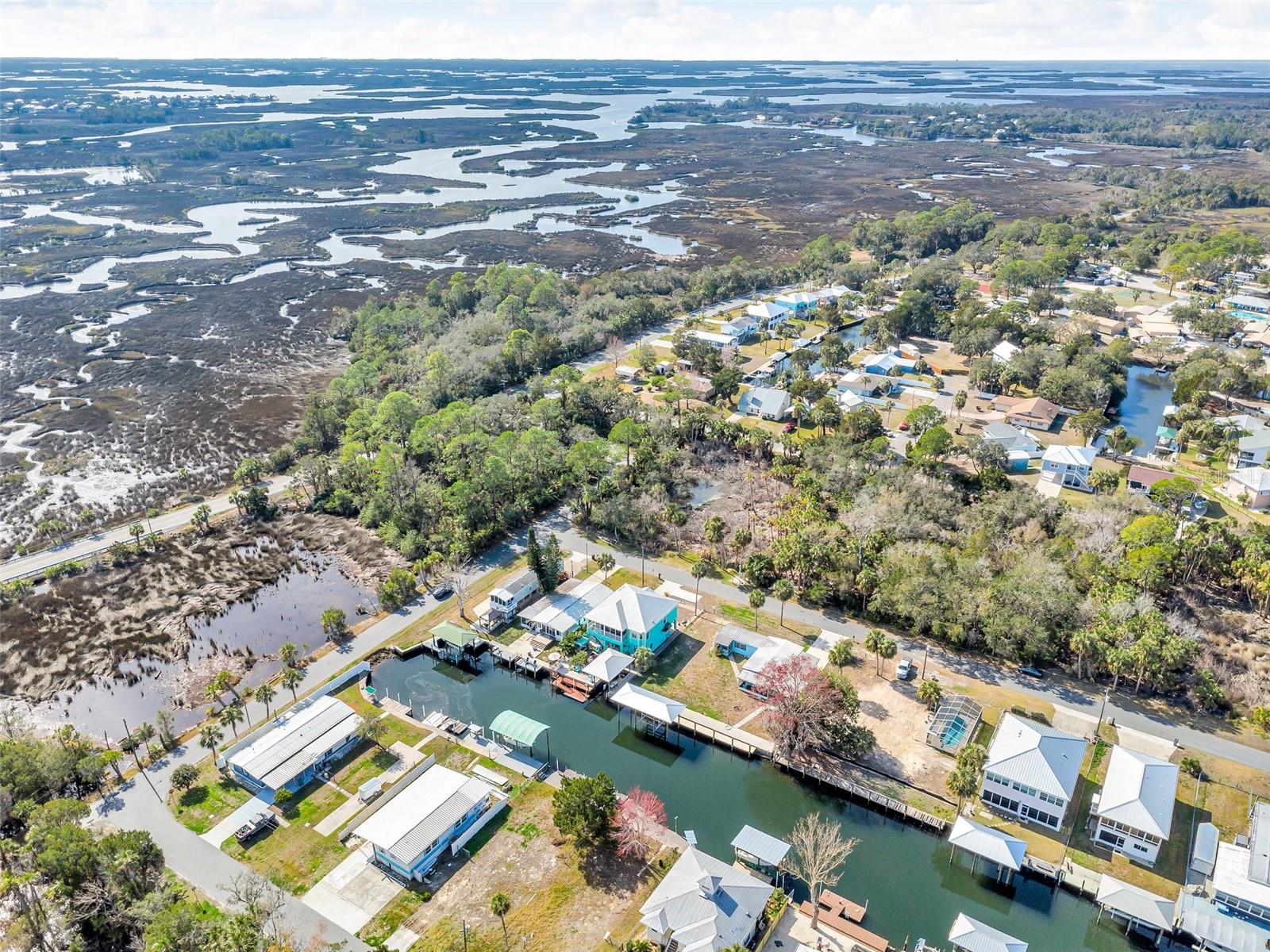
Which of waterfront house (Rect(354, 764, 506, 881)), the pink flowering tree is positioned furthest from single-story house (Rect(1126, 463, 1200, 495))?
waterfront house (Rect(354, 764, 506, 881))

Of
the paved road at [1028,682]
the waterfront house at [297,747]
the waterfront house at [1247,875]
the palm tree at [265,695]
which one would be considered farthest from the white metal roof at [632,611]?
the waterfront house at [1247,875]

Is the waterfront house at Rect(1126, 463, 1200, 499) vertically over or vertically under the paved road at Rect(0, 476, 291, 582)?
over

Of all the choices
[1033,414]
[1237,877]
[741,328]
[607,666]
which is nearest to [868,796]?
[1237,877]

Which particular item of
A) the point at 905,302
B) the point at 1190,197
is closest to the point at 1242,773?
the point at 905,302

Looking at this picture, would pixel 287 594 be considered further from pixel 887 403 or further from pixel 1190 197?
pixel 1190 197

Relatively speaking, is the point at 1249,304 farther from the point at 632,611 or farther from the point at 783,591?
the point at 632,611

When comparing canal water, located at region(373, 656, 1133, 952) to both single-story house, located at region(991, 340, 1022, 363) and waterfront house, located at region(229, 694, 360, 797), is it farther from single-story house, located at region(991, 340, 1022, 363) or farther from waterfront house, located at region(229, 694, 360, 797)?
single-story house, located at region(991, 340, 1022, 363)
